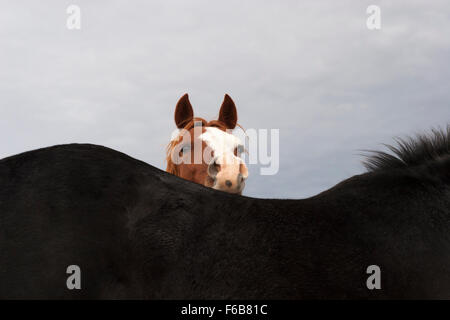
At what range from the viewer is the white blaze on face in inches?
204

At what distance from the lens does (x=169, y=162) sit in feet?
18.9

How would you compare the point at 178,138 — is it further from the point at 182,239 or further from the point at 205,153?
the point at 182,239

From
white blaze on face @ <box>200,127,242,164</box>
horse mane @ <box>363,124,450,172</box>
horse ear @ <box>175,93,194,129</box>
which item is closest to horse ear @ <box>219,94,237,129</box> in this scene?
horse ear @ <box>175,93,194,129</box>

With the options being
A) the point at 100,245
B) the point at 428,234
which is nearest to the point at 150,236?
the point at 100,245

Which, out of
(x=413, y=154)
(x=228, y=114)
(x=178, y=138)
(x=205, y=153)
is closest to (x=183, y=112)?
(x=178, y=138)

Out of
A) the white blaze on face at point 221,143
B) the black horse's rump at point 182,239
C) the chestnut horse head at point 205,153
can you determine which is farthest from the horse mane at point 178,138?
the black horse's rump at point 182,239

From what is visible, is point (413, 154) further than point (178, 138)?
No

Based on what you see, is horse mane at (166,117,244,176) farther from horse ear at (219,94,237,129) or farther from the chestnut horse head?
horse ear at (219,94,237,129)

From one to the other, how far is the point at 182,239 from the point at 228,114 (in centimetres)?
356

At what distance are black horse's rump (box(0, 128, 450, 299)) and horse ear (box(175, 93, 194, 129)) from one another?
2705 mm

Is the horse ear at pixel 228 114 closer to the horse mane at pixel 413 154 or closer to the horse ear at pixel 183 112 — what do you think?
the horse ear at pixel 183 112

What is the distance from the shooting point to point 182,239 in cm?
297

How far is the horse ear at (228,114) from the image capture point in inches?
247
